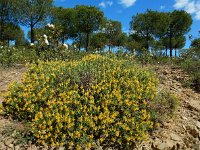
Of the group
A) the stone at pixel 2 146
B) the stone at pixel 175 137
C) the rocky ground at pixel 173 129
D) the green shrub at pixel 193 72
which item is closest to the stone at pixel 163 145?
the rocky ground at pixel 173 129

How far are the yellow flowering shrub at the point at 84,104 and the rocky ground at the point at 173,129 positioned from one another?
0.66 ft

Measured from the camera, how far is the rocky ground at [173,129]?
4891 millimetres

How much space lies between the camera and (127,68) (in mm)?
6316

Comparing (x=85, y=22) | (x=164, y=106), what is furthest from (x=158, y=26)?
(x=164, y=106)

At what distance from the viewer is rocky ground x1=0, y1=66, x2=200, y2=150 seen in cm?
489

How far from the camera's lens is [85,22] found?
31875mm

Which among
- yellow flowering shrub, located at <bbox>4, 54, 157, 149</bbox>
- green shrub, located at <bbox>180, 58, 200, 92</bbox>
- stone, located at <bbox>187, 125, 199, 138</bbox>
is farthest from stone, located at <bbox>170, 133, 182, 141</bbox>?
green shrub, located at <bbox>180, 58, 200, 92</bbox>

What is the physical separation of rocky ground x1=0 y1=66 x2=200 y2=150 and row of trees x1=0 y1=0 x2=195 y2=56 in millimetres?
22633

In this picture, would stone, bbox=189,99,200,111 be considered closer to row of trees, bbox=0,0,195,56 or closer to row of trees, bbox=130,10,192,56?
row of trees, bbox=0,0,195,56

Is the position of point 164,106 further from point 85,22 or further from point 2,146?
point 85,22

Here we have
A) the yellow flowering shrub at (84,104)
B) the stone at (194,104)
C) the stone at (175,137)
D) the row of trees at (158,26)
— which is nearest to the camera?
the yellow flowering shrub at (84,104)

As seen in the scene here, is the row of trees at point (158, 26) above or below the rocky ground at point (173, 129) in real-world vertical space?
above

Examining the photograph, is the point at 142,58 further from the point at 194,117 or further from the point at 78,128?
the point at 78,128

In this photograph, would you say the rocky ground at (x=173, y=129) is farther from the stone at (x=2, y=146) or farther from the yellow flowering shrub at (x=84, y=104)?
the yellow flowering shrub at (x=84, y=104)
